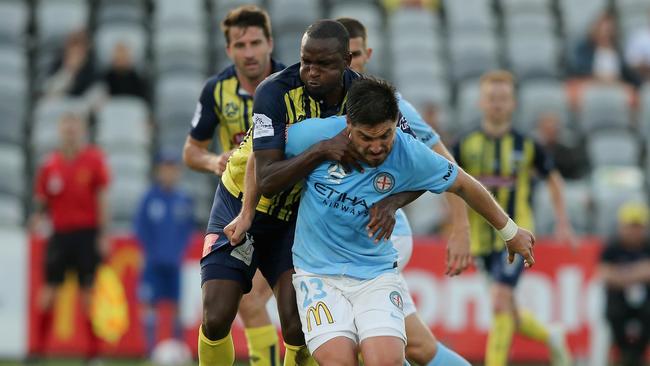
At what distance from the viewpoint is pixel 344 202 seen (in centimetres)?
632

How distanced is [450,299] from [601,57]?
4.95 m

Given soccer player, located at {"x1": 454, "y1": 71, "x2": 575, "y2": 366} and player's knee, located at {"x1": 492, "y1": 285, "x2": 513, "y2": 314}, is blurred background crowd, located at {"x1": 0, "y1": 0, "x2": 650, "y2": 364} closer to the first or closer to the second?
soccer player, located at {"x1": 454, "y1": 71, "x2": 575, "y2": 366}

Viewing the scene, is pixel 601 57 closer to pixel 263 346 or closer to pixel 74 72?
pixel 74 72

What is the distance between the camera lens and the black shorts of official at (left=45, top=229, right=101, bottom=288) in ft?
38.8

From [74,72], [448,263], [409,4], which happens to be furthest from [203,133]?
[409,4]

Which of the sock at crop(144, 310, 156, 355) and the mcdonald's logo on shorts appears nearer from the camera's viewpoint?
the mcdonald's logo on shorts

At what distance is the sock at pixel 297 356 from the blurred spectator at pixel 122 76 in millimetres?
8475

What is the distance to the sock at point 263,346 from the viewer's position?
24.0 ft

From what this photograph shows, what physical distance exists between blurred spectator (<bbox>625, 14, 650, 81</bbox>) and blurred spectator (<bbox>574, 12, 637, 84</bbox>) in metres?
0.17

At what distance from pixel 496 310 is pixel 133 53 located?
277 inches

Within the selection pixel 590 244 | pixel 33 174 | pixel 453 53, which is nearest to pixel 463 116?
pixel 453 53

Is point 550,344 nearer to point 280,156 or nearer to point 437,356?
point 437,356

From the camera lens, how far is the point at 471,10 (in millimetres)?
16875

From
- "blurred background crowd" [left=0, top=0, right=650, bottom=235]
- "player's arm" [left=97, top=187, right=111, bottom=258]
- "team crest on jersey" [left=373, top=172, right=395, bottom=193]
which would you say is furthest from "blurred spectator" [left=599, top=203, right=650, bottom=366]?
"team crest on jersey" [left=373, top=172, right=395, bottom=193]
